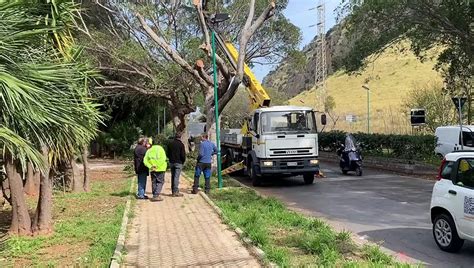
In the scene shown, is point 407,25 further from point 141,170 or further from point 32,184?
point 32,184

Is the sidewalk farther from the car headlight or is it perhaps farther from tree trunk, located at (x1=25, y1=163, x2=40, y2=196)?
the car headlight

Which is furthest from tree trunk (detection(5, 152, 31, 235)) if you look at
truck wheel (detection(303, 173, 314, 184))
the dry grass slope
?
the dry grass slope

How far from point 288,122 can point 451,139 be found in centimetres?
869

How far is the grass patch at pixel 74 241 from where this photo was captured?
7.70m

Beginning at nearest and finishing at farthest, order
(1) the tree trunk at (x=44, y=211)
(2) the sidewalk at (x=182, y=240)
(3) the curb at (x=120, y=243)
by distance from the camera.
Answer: (3) the curb at (x=120, y=243) < (2) the sidewalk at (x=182, y=240) < (1) the tree trunk at (x=44, y=211)

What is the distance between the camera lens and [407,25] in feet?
64.8

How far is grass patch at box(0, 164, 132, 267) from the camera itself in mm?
7695

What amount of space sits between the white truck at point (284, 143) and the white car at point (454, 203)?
29.1 ft

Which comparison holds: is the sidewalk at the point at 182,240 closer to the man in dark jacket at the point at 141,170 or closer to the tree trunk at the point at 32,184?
the man in dark jacket at the point at 141,170

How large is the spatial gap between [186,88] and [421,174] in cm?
1452

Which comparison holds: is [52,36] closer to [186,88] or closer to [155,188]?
[155,188]

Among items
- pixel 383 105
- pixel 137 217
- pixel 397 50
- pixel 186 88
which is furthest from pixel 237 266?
pixel 383 105

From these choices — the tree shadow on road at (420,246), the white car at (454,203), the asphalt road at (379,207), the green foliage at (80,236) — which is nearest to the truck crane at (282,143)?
the asphalt road at (379,207)

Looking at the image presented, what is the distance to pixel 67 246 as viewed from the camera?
8664 millimetres
